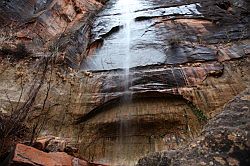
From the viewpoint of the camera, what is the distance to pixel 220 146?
3.53 metres

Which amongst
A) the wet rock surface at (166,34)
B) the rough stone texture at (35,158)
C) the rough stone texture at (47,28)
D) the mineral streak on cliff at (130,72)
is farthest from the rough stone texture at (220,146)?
the rough stone texture at (47,28)

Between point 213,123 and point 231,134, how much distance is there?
375mm

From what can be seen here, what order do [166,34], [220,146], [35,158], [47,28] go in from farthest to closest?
1. [166,34]
2. [47,28]
3. [35,158]
4. [220,146]

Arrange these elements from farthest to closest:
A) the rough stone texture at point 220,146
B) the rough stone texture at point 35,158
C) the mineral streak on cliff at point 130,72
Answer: the mineral streak on cliff at point 130,72, the rough stone texture at point 35,158, the rough stone texture at point 220,146

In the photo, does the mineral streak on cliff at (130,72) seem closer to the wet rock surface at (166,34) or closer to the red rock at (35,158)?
the wet rock surface at (166,34)

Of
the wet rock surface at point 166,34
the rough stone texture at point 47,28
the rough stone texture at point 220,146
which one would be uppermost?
the rough stone texture at point 220,146

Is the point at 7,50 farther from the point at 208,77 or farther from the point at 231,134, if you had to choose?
the point at 231,134

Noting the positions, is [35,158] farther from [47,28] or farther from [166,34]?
[166,34]

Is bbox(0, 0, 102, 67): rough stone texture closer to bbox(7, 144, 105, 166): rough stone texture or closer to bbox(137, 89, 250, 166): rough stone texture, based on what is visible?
bbox(7, 144, 105, 166): rough stone texture

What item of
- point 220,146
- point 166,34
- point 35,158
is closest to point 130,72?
point 166,34

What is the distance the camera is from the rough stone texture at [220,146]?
338 centimetres

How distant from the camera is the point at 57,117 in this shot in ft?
26.0

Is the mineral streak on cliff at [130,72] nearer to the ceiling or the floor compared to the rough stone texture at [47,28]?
nearer to the floor

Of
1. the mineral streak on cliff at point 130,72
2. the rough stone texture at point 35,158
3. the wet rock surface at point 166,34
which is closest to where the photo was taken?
the rough stone texture at point 35,158
